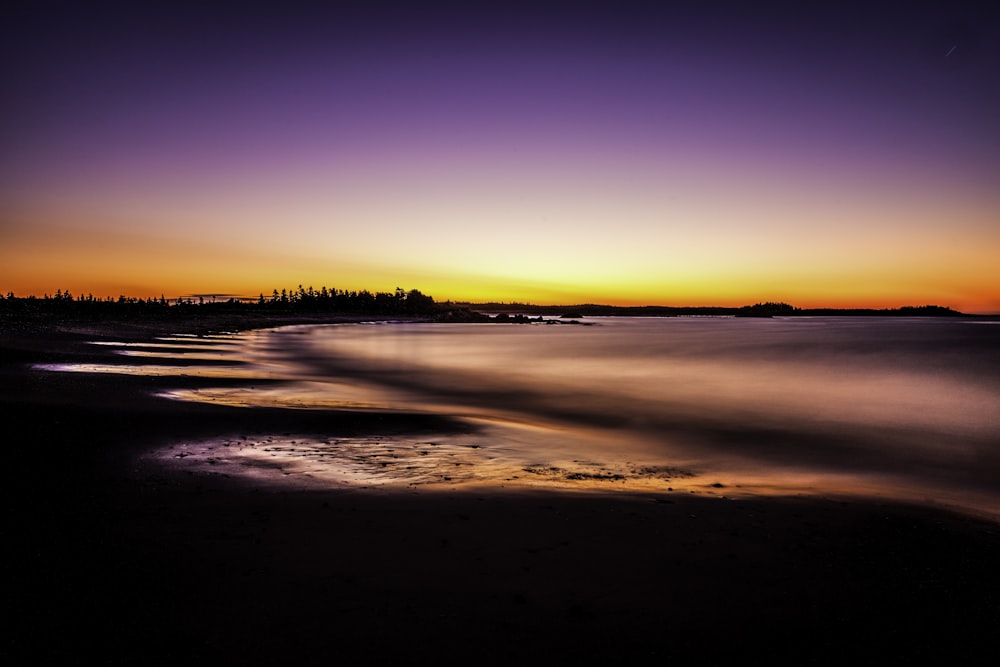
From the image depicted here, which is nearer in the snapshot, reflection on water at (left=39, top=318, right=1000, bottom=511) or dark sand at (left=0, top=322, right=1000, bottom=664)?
dark sand at (left=0, top=322, right=1000, bottom=664)

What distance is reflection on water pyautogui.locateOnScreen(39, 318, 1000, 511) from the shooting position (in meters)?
9.73

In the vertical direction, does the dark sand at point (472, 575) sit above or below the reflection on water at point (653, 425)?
above

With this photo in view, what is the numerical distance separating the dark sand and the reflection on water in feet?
5.48

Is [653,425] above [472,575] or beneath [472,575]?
beneath

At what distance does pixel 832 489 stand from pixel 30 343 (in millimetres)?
34477

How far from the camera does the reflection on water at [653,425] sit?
9734mm

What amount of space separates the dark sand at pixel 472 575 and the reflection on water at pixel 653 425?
1.67 meters

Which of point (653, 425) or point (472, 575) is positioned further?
point (653, 425)

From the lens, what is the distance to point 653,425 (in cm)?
1720

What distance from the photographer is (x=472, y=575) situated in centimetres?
524

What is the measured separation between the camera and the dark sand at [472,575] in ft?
13.7

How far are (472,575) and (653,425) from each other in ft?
42.3

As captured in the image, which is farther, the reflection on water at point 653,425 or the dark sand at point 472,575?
the reflection on water at point 653,425

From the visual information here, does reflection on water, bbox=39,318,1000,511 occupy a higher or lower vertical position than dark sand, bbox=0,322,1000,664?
lower
